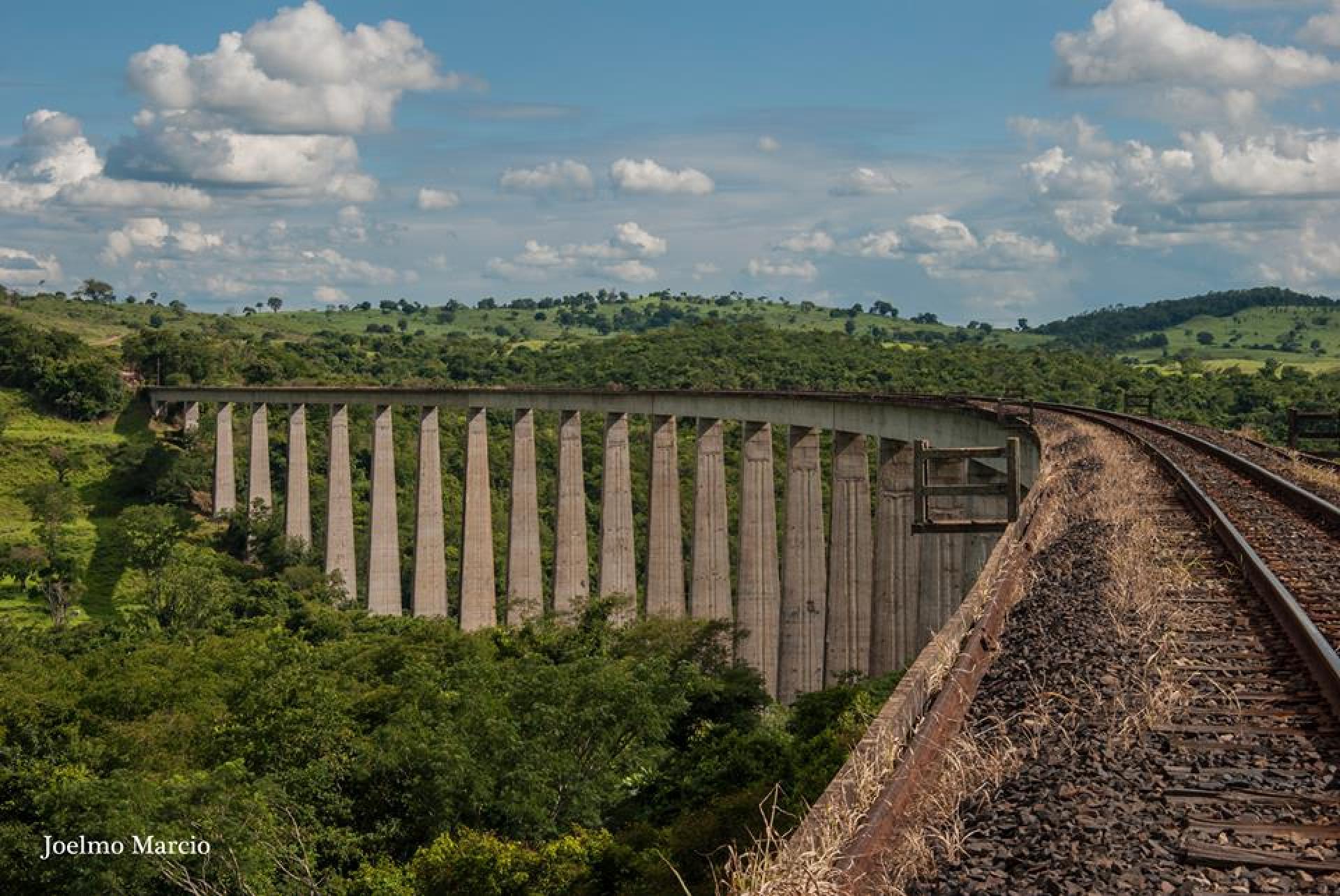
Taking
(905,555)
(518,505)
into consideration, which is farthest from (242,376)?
(905,555)

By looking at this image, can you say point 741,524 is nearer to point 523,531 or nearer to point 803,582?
point 803,582

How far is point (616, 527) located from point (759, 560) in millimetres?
9335

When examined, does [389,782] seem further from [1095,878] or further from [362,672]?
[1095,878]

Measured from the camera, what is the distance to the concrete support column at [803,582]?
50.4 m

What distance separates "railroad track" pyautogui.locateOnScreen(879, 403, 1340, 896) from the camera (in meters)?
6.76

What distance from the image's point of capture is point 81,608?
252 feet

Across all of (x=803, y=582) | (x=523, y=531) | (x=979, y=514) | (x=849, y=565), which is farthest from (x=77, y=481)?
(x=979, y=514)

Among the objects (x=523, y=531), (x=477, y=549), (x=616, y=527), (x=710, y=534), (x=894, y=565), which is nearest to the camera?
(x=894, y=565)

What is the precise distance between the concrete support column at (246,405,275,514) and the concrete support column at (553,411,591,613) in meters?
33.8

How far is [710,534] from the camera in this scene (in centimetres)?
5553

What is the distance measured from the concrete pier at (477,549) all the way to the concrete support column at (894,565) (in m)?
27.2

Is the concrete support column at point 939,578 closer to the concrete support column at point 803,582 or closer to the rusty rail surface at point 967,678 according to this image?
the concrete support column at point 803,582

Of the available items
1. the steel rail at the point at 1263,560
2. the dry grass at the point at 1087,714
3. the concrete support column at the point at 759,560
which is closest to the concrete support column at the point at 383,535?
the concrete support column at the point at 759,560

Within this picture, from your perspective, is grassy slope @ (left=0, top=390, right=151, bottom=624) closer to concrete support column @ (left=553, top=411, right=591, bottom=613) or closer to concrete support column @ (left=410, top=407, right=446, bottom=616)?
concrete support column @ (left=410, top=407, right=446, bottom=616)
